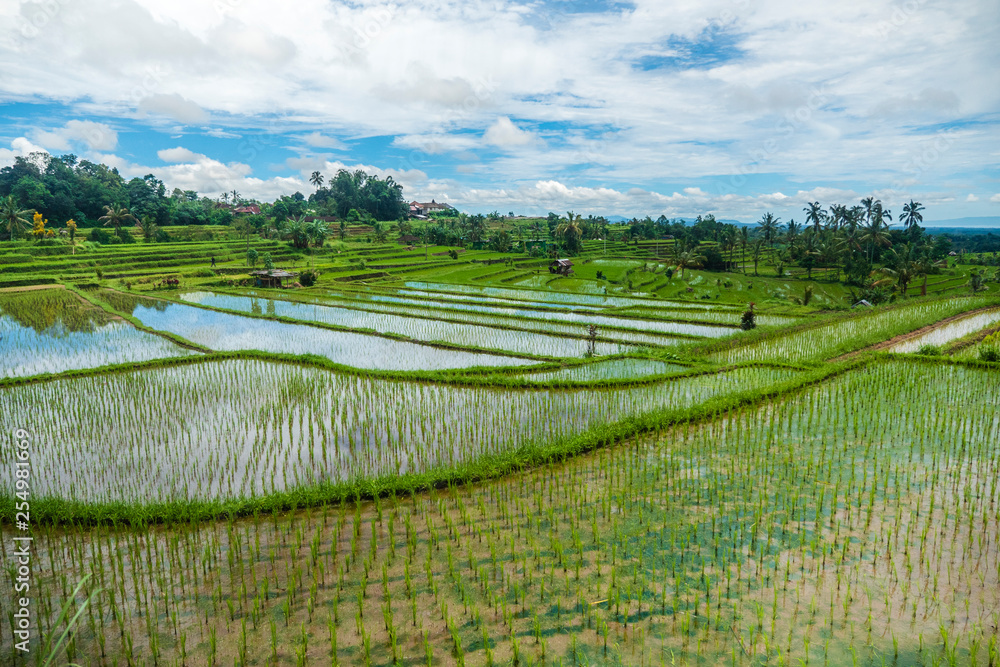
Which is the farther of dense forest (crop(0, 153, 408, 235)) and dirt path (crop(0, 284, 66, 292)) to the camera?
dense forest (crop(0, 153, 408, 235))

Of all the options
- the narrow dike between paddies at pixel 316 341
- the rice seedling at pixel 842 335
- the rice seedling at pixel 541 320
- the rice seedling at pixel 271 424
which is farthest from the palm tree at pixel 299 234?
the rice seedling at pixel 842 335

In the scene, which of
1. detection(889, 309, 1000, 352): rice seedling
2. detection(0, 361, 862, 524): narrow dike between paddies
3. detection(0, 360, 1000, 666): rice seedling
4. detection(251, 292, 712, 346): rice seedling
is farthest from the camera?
detection(251, 292, 712, 346): rice seedling

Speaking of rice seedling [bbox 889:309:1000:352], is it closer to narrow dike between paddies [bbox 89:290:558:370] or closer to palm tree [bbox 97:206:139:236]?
narrow dike between paddies [bbox 89:290:558:370]

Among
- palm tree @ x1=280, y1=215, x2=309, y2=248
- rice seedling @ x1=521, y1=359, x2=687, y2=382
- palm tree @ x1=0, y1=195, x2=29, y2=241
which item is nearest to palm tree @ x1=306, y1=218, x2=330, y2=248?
palm tree @ x1=280, y1=215, x2=309, y2=248

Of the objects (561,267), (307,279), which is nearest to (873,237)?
(561,267)

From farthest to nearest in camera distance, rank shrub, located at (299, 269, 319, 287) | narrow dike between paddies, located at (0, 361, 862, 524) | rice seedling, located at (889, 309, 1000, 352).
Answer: shrub, located at (299, 269, 319, 287) → rice seedling, located at (889, 309, 1000, 352) → narrow dike between paddies, located at (0, 361, 862, 524)

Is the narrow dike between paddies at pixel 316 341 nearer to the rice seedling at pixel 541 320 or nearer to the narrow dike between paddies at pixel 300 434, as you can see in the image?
the narrow dike between paddies at pixel 300 434

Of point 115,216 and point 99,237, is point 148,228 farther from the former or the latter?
point 99,237
